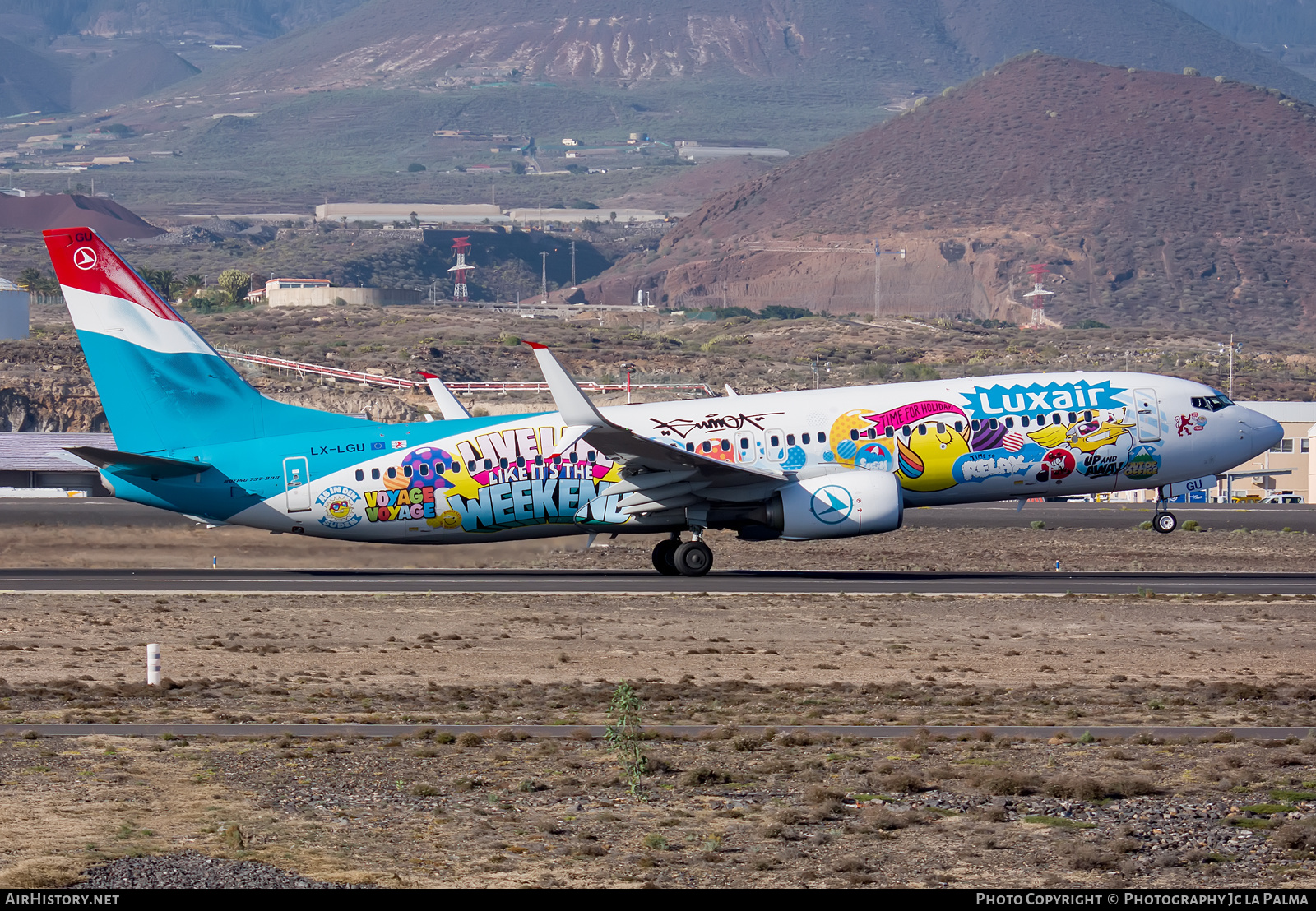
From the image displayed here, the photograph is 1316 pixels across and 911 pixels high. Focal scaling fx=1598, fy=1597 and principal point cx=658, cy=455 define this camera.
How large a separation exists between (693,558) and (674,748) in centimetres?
2076

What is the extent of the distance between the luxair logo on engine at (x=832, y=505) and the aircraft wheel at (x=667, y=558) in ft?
15.3

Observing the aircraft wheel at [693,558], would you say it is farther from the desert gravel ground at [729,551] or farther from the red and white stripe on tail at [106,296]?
the red and white stripe on tail at [106,296]

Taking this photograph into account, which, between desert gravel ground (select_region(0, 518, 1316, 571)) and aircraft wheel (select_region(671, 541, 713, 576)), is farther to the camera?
desert gravel ground (select_region(0, 518, 1316, 571))

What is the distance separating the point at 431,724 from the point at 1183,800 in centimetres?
1009

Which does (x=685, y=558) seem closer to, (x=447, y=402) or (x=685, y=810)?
(x=447, y=402)

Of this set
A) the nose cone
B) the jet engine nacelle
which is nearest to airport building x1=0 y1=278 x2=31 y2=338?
the jet engine nacelle

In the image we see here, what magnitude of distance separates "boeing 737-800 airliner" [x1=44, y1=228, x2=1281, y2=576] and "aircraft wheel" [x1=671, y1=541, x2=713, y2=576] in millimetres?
825

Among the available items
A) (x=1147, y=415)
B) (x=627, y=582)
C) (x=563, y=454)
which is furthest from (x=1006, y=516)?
(x=563, y=454)

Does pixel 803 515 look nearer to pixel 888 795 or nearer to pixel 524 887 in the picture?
pixel 888 795

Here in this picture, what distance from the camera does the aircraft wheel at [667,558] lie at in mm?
41750

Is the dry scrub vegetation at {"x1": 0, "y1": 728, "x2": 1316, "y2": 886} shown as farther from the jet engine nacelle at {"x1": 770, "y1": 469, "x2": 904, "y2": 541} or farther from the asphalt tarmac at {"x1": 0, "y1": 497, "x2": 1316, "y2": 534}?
the asphalt tarmac at {"x1": 0, "y1": 497, "x2": 1316, "y2": 534}

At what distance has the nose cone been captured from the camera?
42.4 m

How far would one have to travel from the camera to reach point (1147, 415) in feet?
134

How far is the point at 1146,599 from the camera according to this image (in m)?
37.2
